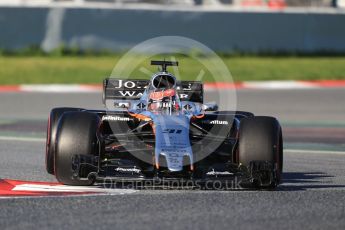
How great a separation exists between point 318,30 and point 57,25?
279 inches

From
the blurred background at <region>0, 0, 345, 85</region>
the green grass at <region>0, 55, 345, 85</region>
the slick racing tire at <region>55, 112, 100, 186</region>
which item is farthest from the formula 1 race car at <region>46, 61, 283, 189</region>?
the blurred background at <region>0, 0, 345, 85</region>

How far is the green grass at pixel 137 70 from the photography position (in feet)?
83.4

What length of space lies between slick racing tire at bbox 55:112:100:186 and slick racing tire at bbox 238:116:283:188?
1.44 meters

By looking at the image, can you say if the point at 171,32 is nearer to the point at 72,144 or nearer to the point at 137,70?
the point at 137,70

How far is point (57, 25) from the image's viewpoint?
2750 centimetres

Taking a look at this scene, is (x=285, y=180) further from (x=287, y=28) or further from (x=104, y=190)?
(x=287, y=28)

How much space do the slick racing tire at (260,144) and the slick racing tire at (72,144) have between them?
4.72 ft

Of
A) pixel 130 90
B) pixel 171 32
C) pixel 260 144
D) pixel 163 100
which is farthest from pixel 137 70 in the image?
pixel 260 144

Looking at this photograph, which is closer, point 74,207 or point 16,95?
point 74,207

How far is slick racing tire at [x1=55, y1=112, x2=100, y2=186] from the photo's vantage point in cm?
1012

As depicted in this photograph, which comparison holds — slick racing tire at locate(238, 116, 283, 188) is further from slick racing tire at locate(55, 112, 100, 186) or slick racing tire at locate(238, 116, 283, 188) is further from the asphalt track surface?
slick racing tire at locate(55, 112, 100, 186)

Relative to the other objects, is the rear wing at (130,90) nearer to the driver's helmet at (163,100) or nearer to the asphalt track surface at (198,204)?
the driver's helmet at (163,100)

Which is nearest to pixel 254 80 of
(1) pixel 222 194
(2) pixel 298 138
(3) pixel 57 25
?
(3) pixel 57 25

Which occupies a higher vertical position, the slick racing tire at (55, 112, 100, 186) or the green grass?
the green grass
